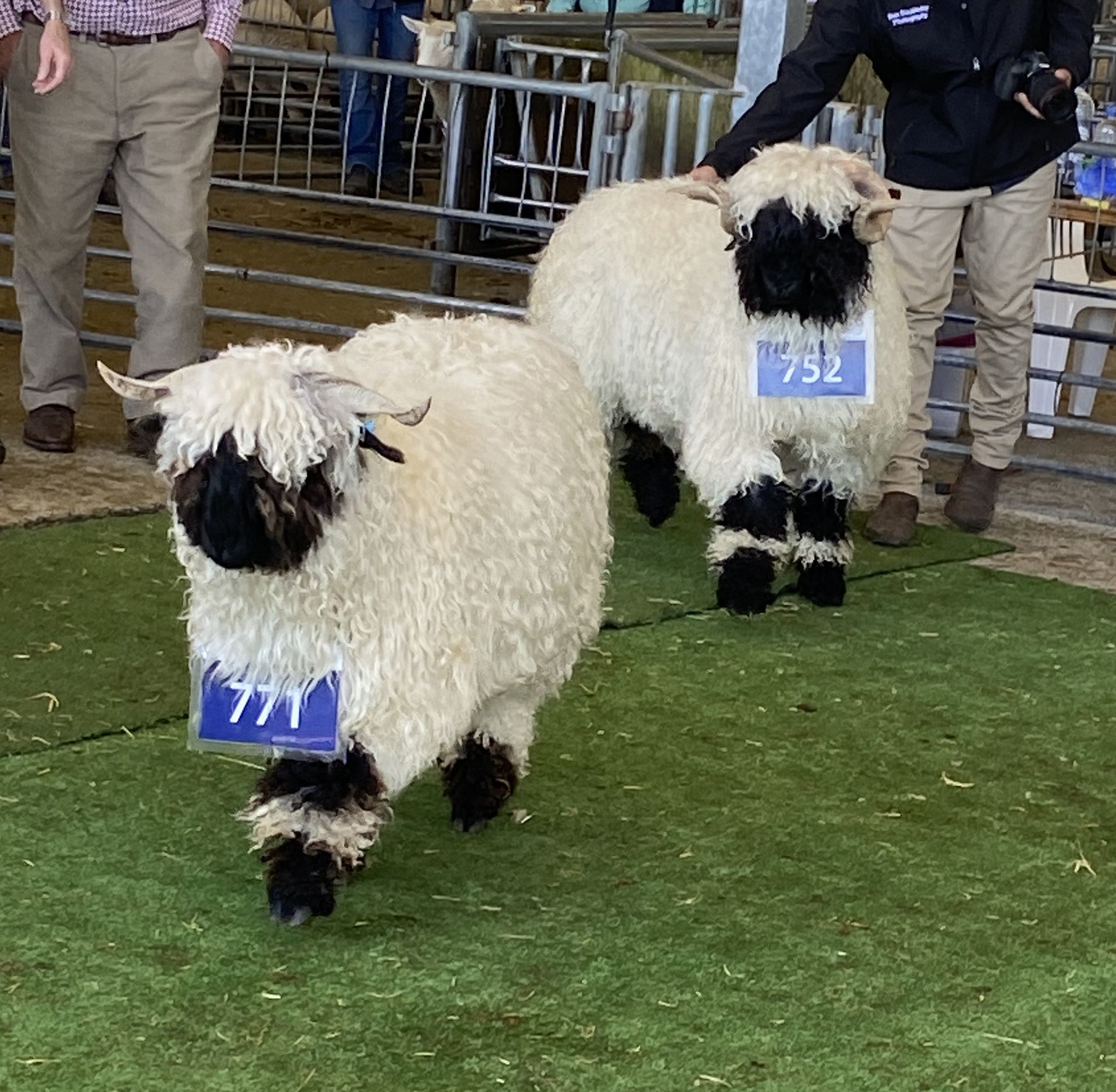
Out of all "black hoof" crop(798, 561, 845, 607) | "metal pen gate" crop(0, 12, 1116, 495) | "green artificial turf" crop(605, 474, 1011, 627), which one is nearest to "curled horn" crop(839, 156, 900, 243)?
"black hoof" crop(798, 561, 845, 607)

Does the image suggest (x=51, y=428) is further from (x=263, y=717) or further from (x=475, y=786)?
(x=263, y=717)

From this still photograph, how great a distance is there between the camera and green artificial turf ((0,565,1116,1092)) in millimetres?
3195

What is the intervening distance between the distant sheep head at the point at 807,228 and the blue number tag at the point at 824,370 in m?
0.09

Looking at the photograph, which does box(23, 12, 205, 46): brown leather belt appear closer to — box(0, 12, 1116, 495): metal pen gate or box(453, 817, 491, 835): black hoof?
box(0, 12, 1116, 495): metal pen gate

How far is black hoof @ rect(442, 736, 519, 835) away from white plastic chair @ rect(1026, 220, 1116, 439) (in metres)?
5.17

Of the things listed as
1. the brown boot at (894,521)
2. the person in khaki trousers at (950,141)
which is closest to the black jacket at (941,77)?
the person in khaki trousers at (950,141)

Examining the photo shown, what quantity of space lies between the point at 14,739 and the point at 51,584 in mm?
1226

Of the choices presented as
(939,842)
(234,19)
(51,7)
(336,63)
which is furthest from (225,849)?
(336,63)

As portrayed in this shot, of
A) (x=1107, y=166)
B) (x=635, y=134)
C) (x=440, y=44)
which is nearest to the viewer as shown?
(x=635, y=134)

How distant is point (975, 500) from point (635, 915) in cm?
368

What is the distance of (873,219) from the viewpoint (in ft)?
18.5

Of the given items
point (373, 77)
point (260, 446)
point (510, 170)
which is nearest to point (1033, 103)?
point (260, 446)

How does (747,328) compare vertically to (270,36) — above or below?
below

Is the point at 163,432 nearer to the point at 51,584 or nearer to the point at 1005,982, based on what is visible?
the point at 1005,982
